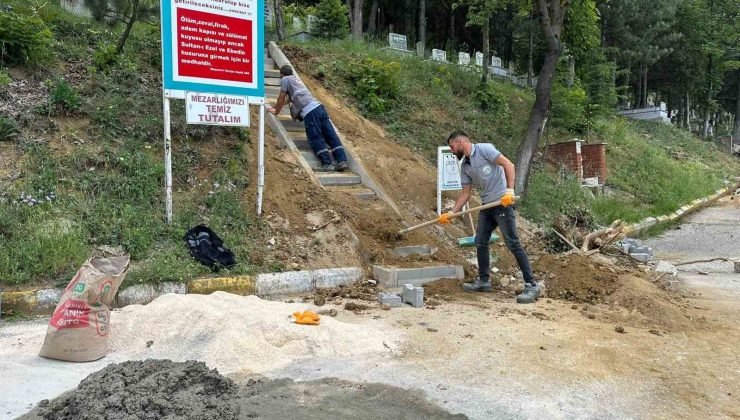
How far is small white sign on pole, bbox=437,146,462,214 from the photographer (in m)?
8.48

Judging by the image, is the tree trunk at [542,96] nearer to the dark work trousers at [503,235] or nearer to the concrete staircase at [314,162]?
the concrete staircase at [314,162]

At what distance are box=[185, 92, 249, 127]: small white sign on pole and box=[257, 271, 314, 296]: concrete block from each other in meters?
2.08

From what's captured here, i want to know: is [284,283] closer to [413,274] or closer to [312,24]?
[413,274]

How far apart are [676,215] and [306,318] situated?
13.5 m

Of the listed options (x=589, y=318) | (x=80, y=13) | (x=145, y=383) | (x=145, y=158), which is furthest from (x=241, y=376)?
(x=80, y=13)

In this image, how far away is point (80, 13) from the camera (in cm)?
1075

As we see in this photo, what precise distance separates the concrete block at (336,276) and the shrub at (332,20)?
11.6m

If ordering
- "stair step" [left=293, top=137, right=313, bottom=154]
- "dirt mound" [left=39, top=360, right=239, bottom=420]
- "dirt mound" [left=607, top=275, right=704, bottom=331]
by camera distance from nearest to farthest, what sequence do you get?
"dirt mound" [left=39, top=360, right=239, bottom=420]
"dirt mound" [left=607, top=275, right=704, bottom=331]
"stair step" [left=293, top=137, right=313, bottom=154]

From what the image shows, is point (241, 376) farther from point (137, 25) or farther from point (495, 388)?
point (137, 25)

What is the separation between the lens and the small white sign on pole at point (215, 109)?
22.1 feet

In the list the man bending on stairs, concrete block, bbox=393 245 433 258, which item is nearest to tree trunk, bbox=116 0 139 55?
the man bending on stairs

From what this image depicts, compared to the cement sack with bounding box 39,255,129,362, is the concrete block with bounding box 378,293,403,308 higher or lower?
lower

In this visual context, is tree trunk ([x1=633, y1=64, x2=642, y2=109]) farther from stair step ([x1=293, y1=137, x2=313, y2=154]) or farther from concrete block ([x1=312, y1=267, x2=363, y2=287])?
concrete block ([x1=312, y1=267, x2=363, y2=287])

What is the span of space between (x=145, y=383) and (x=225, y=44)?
16.0ft
